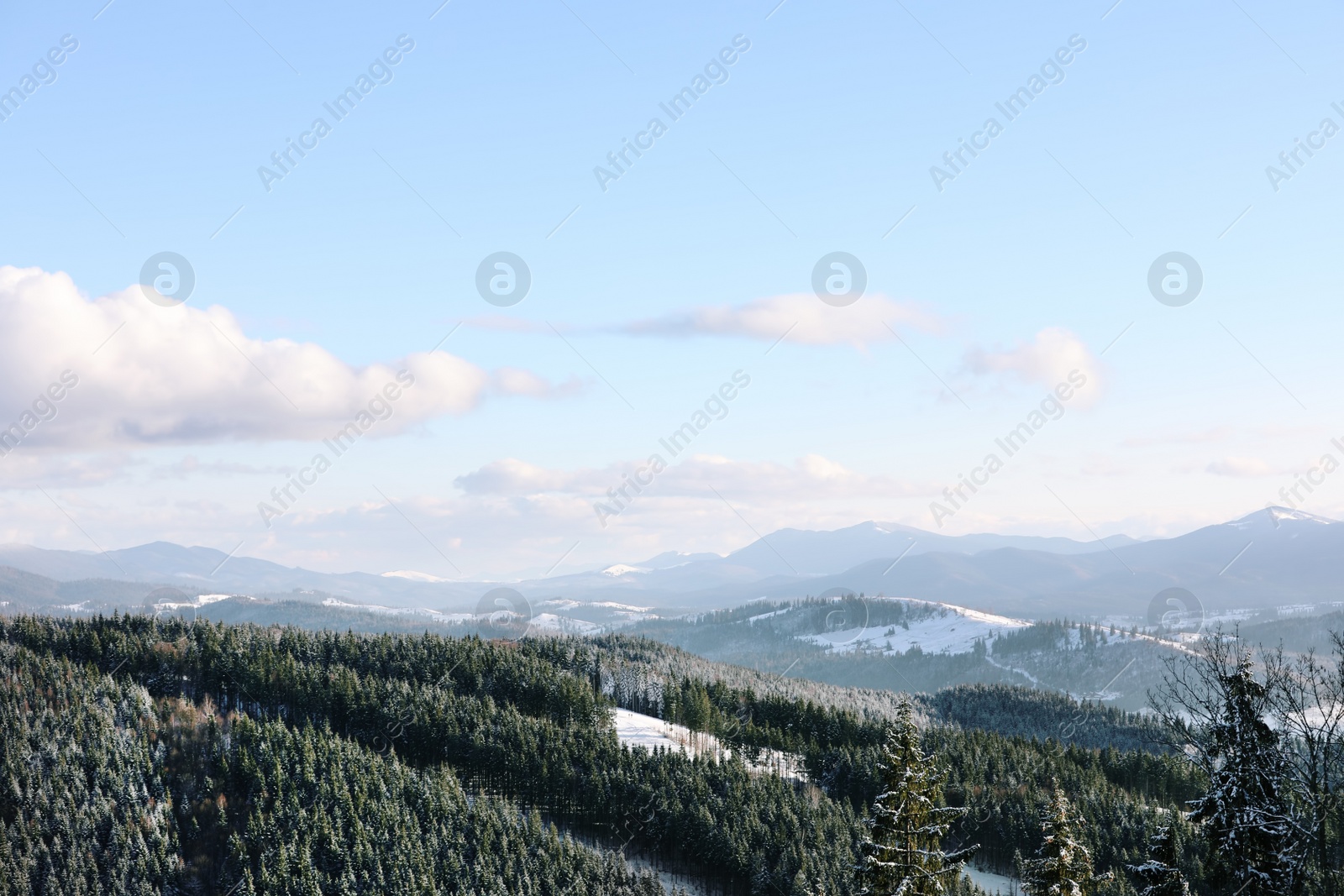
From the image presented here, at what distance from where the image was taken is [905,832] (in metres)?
37.2

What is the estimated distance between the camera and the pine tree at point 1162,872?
33.0m

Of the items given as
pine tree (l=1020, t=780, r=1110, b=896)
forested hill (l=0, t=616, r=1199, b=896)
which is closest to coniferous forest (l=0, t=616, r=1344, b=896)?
forested hill (l=0, t=616, r=1199, b=896)

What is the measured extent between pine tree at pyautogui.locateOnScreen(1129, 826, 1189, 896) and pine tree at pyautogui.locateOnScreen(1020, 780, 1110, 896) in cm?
171

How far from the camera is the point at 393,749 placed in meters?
134

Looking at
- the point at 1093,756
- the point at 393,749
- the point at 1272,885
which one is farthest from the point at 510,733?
the point at 1272,885

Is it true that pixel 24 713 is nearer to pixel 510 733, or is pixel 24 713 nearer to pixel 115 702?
pixel 115 702

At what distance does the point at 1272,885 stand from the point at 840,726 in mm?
122469

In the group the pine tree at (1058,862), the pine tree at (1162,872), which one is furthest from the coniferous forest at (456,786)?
the pine tree at (1058,862)

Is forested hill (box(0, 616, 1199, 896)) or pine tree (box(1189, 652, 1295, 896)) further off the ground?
pine tree (box(1189, 652, 1295, 896))

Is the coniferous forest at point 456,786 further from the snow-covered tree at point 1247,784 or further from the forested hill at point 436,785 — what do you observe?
the snow-covered tree at point 1247,784

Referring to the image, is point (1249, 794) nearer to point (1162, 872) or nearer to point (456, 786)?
point (1162, 872)

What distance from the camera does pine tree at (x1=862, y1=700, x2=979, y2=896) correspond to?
37.0 m

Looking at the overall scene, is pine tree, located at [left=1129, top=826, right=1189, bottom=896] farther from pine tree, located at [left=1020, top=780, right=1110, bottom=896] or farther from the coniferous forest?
the coniferous forest

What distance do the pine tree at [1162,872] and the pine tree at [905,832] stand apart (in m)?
6.65
